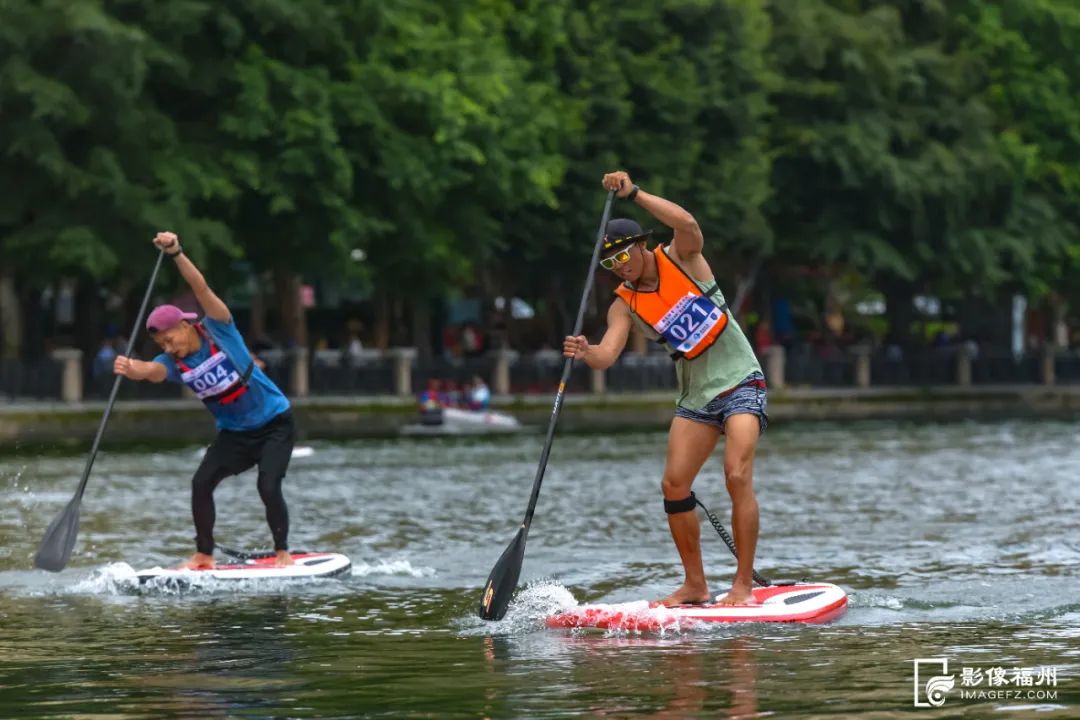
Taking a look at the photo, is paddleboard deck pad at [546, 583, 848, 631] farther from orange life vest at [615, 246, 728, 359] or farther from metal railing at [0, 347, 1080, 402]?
metal railing at [0, 347, 1080, 402]

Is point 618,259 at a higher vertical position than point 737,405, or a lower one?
higher

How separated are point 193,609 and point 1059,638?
5.03 metres

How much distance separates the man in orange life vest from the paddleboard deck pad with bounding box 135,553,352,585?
11.1 feet

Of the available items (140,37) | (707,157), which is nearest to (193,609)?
(140,37)

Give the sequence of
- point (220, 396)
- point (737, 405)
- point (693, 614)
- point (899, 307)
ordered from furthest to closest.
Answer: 1. point (899, 307)
2. point (220, 396)
3. point (737, 405)
4. point (693, 614)

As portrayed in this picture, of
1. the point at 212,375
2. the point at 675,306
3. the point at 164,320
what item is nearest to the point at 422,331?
the point at 212,375

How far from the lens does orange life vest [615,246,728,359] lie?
1363 cm

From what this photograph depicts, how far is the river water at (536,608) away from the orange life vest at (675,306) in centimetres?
153

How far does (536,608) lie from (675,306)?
6.31ft

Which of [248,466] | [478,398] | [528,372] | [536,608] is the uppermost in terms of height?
[528,372]

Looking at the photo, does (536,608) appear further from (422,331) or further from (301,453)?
(422,331)

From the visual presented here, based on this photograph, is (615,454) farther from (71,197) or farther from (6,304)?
(6,304)

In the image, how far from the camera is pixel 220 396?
16.4 metres

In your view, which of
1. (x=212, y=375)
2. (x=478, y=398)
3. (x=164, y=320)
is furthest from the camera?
(x=478, y=398)
